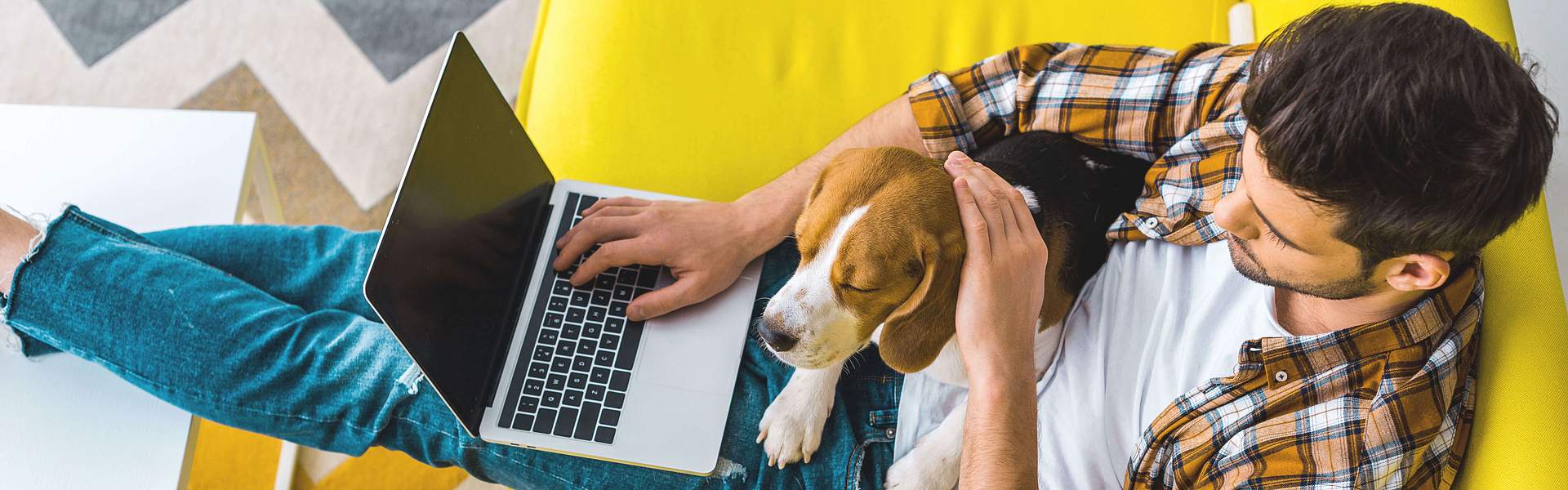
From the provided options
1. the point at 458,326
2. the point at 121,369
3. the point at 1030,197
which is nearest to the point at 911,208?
the point at 1030,197

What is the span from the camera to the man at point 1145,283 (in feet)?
3.47

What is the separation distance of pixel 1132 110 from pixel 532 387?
4.31 ft

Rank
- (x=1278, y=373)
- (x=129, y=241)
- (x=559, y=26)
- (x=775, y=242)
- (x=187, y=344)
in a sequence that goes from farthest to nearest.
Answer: (x=559, y=26) → (x=775, y=242) → (x=129, y=241) → (x=187, y=344) → (x=1278, y=373)

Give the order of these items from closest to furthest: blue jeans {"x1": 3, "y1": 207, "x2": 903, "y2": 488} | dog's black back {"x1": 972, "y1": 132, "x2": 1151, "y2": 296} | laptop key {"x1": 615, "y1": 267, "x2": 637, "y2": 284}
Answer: blue jeans {"x1": 3, "y1": 207, "x2": 903, "y2": 488} → dog's black back {"x1": 972, "y1": 132, "x2": 1151, "y2": 296} → laptop key {"x1": 615, "y1": 267, "x2": 637, "y2": 284}

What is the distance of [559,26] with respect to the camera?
2.25m

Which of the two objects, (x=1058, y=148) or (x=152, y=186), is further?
(x=152, y=186)

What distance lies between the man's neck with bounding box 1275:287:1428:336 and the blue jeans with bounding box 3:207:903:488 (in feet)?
2.39

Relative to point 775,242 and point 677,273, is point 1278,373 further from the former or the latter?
point 677,273

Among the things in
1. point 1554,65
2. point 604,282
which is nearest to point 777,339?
point 604,282

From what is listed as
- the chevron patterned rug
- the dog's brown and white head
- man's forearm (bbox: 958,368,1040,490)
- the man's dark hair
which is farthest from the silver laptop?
the chevron patterned rug

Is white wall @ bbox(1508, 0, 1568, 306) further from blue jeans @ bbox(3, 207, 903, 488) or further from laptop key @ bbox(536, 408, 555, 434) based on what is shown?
laptop key @ bbox(536, 408, 555, 434)

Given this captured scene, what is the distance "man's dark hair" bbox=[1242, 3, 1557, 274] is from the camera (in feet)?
3.32

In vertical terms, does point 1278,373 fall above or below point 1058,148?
below

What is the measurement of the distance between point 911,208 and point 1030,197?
1.07ft
